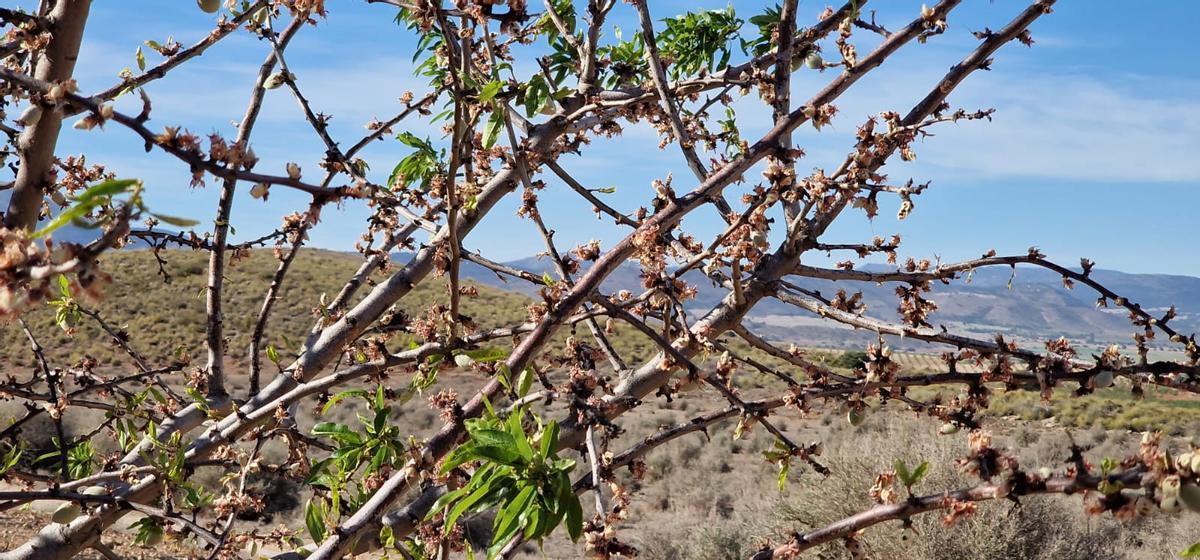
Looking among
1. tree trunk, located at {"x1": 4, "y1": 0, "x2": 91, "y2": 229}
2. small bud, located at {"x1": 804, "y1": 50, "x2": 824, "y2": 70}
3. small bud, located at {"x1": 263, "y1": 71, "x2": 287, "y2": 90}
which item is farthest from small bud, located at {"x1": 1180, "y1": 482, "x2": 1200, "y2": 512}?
small bud, located at {"x1": 263, "y1": 71, "x2": 287, "y2": 90}

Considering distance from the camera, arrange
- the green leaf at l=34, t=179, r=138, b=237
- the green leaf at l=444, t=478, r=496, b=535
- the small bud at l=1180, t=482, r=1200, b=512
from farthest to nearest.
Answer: the green leaf at l=444, t=478, r=496, b=535 → the small bud at l=1180, t=482, r=1200, b=512 → the green leaf at l=34, t=179, r=138, b=237

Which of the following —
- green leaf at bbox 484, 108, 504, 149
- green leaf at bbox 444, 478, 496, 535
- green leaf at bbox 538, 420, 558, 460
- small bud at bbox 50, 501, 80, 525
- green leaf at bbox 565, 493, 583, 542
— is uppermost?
green leaf at bbox 484, 108, 504, 149

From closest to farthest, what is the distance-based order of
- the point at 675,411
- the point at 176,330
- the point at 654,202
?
the point at 654,202, the point at 675,411, the point at 176,330

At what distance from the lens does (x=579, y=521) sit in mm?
1533

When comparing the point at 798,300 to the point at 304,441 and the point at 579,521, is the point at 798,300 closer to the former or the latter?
the point at 579,521

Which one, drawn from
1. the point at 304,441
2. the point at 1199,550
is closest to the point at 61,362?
the point at 304,441

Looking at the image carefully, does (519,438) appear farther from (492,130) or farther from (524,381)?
(492,130)

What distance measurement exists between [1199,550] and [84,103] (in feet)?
6.34

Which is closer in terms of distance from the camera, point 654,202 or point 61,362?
point 654,202

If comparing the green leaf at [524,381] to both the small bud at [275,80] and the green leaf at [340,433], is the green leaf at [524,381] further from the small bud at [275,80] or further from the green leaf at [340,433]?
the small bud at [275,80]

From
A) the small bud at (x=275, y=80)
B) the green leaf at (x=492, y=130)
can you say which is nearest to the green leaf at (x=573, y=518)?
the green leaf at (x=492, y=130)

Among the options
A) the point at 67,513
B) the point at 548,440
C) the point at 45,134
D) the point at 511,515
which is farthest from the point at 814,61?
the point at 67,513

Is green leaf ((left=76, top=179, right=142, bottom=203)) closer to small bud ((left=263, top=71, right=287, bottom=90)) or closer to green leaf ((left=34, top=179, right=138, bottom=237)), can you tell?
green leaf ((left=34, top=179, right=138, bottom=237))

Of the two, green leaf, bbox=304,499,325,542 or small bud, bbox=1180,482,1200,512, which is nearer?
small bud, bbox=1180,482,1200,512
